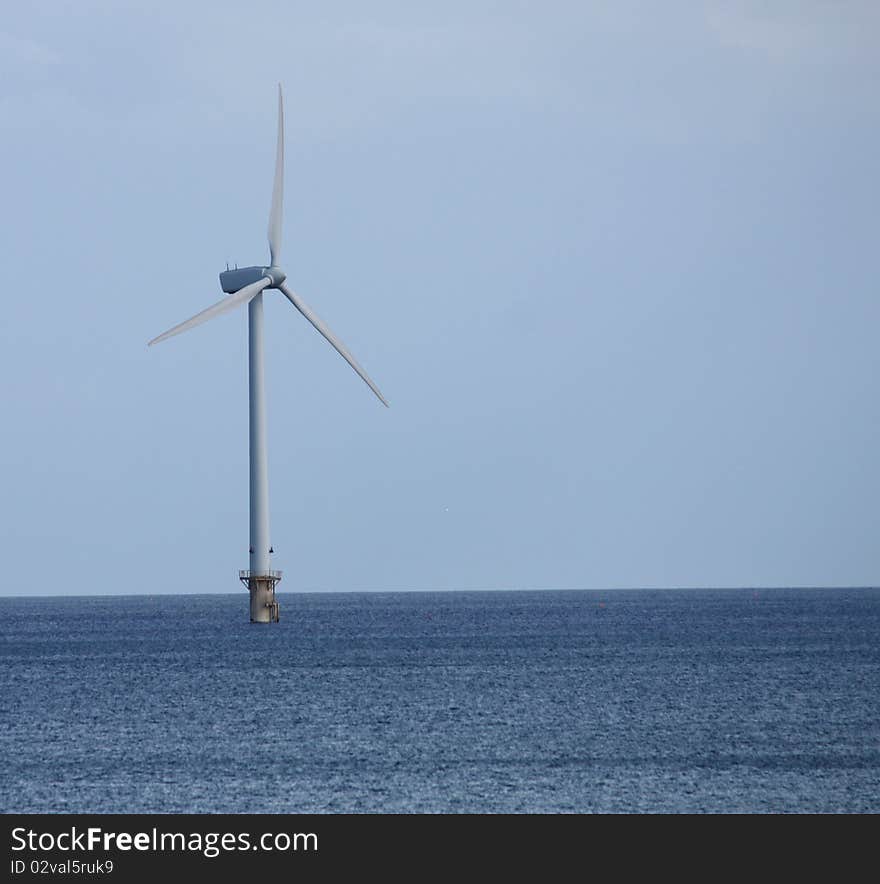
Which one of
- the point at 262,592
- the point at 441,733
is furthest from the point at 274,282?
the point at 441,733

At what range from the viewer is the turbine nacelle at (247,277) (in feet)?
488

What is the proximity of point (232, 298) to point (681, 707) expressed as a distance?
68.3 meters

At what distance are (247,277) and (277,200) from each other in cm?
796

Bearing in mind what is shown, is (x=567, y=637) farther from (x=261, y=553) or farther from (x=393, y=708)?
(x=393, y=708)

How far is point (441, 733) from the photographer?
7681 centimetres

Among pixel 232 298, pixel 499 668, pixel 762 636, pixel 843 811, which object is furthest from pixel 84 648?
pixel 843 811

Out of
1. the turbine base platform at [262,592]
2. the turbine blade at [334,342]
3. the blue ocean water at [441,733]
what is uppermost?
the turbine blade at [334,342]

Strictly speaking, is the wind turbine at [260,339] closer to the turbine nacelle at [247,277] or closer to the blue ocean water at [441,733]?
the turbine nacelle at [247,277]

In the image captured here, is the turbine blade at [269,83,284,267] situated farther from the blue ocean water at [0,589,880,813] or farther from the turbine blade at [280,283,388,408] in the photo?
the blue ocean water at [0,589,880,813]

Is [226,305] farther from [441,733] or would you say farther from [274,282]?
[441,733]

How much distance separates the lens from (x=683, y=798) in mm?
56719

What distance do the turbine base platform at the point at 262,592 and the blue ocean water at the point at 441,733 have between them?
16863 mm

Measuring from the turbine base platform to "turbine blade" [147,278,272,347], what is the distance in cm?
2832

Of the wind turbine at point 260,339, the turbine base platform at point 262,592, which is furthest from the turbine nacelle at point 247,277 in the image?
the turbine base platform at point 262,592
